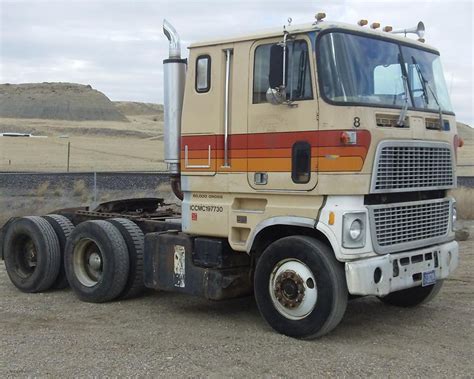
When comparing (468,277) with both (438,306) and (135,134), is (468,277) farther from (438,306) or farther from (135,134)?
(135,134)

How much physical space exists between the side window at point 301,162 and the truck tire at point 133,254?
2554 mm

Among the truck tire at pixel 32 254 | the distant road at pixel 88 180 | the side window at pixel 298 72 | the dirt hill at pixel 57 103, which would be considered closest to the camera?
the side window at pixel 298 72

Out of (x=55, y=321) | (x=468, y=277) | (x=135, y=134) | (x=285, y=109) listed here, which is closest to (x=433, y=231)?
(x=285, y=109)

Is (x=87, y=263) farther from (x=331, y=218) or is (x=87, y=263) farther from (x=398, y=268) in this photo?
(x=398, y=268)

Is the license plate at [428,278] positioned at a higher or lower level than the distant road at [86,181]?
lower

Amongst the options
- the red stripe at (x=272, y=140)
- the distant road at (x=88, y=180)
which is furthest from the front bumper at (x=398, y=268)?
the distant road at (x=88, y=180)

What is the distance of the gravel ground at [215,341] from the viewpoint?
616 cm

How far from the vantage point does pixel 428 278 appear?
24.2 ft

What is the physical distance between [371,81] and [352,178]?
104 centimetres

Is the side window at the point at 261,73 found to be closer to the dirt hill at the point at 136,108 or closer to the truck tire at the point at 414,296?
the truck tire at the point at 414,296

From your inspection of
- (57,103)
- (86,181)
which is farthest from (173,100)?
(57,103)

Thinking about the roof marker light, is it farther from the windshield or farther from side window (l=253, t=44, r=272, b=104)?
side window (l=253, t=44, r=272, b=104)

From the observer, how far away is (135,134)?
83250 mm

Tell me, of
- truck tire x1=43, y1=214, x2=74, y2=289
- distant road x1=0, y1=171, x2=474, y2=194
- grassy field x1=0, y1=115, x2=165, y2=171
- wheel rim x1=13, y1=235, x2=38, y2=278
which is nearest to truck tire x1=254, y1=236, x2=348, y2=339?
truck tire x1=43, y1=214, x2=74, y2=289
